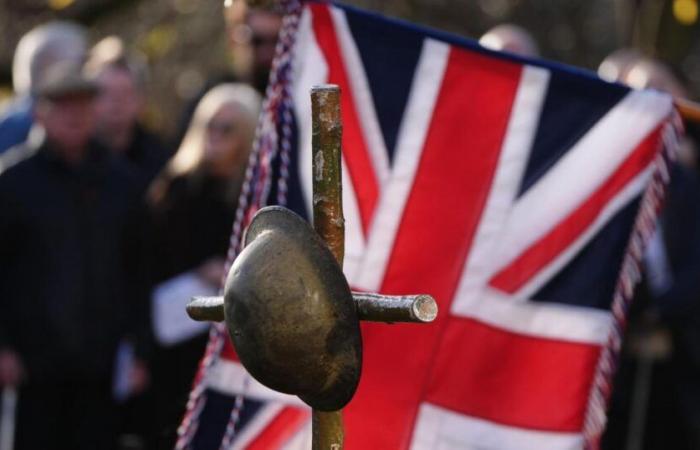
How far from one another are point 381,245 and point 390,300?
1640 mm

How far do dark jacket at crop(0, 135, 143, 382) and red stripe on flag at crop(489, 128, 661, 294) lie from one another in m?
3.17

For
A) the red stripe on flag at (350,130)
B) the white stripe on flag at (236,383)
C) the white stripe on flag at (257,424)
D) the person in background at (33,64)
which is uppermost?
the red stripe on flag at (350,130)

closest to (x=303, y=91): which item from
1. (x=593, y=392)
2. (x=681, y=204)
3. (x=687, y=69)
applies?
(x=593, y=392)

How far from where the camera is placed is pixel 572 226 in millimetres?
4797

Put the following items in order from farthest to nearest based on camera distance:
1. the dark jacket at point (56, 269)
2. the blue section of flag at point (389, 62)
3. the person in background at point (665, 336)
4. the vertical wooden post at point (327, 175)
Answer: the person in background at point (665, 336)
the dark jacket at point (56, 269)
the blue section of flag at point (389, 62)
the vertical wooden post at point (327, 175)

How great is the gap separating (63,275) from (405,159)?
3033 mm

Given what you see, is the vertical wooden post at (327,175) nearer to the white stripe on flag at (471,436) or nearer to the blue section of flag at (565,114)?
Result: the white stripe on flag at (471,436)

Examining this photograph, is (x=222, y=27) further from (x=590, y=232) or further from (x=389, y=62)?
(x=590, y=232)

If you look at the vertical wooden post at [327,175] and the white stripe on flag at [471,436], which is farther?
the white stripe on flag at [471,436]

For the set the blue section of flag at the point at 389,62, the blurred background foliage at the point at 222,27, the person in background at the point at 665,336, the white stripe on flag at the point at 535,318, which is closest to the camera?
the white stripe on flag at the point at 535,318

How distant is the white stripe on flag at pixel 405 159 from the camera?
187 inches

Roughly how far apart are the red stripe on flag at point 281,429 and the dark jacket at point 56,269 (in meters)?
3.04

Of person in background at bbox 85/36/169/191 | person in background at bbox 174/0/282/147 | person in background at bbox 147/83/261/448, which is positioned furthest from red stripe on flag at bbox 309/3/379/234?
person in background at bbox 85/36/169/191

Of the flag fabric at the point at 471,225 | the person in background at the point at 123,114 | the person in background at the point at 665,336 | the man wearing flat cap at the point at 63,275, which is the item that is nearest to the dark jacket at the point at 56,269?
the man wearing flat cap at the point at 63,275
